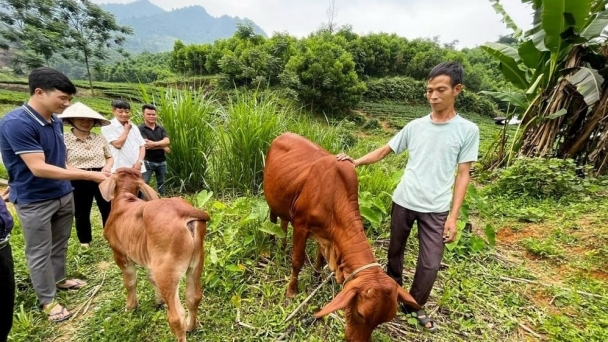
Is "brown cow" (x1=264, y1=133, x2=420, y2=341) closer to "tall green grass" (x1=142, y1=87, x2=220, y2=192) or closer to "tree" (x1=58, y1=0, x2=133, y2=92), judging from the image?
"tall green grass" (x1=142, y1=87, x2=220, y2=192)

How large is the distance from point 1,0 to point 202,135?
35.8m

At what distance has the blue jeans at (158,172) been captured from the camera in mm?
4904

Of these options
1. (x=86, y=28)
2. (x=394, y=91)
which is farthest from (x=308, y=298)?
(x=86, y=28)

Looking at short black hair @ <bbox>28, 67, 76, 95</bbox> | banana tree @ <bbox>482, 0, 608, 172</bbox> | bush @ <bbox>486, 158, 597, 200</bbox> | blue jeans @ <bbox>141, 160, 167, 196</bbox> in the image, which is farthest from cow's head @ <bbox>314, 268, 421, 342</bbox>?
banana tree @ <bbox>482, 0, 608, 172</bbox>

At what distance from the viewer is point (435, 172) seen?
8.22ft

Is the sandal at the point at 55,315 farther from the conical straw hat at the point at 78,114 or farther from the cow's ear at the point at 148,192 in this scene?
the conical straw hat at the point at 78,114

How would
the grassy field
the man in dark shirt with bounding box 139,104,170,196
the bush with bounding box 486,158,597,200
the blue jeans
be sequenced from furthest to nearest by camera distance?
1. the bush with bounding box 486,158,597,200
2. the blue jeans
3. the man in dark shirt with bounding box 139,104,170,196
4. the grassy field

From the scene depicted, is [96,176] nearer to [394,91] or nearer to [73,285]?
[73,285]

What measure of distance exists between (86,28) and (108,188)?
40418mm

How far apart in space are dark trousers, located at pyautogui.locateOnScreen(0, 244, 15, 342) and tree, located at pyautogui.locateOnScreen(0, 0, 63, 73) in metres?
34.2

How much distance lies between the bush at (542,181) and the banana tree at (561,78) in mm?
1028

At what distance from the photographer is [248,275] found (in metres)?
3.35

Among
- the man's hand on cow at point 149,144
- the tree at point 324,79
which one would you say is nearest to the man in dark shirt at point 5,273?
the man's hand on cow at point 149,144

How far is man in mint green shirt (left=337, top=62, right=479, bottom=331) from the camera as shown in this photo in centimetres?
238
